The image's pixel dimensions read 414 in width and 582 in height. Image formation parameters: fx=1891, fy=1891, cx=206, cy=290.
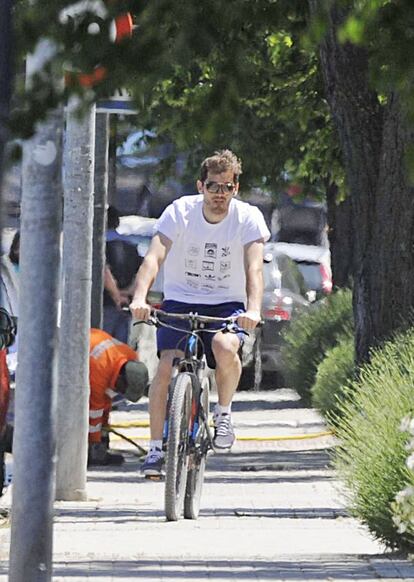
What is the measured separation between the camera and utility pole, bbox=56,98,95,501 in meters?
10.1

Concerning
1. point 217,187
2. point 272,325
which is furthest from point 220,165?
point 272,325

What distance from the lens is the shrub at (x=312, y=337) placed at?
19438mm

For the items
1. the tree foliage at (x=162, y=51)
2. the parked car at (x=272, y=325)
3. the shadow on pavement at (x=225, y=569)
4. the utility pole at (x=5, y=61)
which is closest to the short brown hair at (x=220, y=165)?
the shadow on pavement at (x=225, y=569)

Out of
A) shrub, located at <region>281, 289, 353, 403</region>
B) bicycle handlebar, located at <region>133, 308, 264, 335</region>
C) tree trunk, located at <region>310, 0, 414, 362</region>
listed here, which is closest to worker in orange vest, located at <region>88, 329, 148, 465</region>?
tree trunk, located at <region>310, 0, 414, 362</region>

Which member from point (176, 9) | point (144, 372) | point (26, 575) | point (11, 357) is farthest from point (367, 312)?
point (176, 9)

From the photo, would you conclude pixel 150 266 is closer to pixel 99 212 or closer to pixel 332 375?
pixel 99 212

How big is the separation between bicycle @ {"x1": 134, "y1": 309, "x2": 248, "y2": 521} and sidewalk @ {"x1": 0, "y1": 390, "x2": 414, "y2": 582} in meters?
0.14

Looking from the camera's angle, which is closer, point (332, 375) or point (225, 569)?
point (225, 569)

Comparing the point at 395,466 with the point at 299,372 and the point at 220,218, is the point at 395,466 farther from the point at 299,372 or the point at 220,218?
the point at 299,372

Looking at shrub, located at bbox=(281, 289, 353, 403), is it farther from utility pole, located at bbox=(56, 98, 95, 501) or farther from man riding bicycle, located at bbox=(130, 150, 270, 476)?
man riding bicycle, located at bbox=(130, 150, 270, 476)

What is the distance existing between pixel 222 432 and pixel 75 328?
111cm

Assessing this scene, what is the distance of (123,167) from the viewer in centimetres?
4197

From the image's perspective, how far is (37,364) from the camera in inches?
231

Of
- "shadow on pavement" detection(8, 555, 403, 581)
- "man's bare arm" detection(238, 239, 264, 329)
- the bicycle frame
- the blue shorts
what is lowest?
"shadow on pavement" detection(8, 555, 403, 581)
